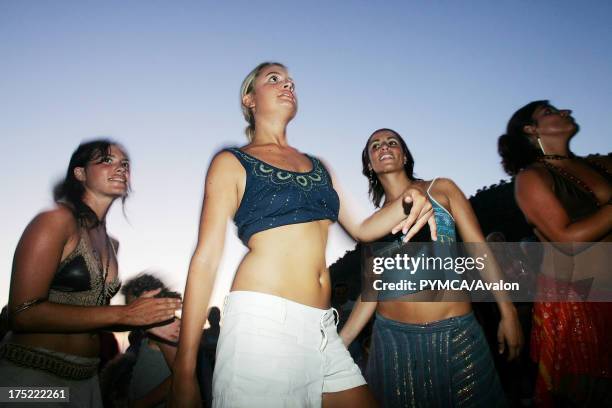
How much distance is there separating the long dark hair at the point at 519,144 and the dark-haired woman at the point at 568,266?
14 cm

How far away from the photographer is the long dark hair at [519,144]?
3.39m

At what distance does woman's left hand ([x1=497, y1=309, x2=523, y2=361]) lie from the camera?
2.74 metres

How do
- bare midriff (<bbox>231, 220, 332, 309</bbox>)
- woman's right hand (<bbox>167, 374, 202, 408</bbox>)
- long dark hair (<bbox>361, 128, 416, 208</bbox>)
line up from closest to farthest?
woman's right hand (<bbox>167, 374, 202, 408</bbox>)
bare midriff (<bbox>231, 220, 332, 309</bbox>)
long dark hair (<bbox>361, 128, 416, 208</bbox>)

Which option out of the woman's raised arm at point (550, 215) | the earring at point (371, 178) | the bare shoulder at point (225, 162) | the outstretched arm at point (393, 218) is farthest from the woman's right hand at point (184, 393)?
the earring at point (371, 178)

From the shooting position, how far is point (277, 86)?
2551 mm

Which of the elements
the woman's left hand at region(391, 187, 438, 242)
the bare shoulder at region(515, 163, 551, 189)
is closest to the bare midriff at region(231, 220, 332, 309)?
the woman's left hand at region(391, 187, 438, 242)

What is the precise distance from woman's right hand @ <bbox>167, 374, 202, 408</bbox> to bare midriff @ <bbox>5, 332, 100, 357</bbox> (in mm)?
1092

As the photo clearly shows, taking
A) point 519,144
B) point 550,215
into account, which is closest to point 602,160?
point 519,144

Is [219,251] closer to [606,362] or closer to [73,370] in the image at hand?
[73,370]

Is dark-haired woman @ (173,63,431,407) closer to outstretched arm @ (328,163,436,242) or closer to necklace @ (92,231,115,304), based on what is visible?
outstretched arm @ (328,163,436,242)

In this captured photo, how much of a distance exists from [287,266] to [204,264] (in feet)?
1.27

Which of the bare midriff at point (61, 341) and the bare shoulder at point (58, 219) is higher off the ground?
the bare shoulder at point (58, 219)

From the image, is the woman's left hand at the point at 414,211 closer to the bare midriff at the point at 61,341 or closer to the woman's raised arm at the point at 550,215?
the woman's raised arm at the point at 550,215

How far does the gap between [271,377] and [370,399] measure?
59 centimetres
